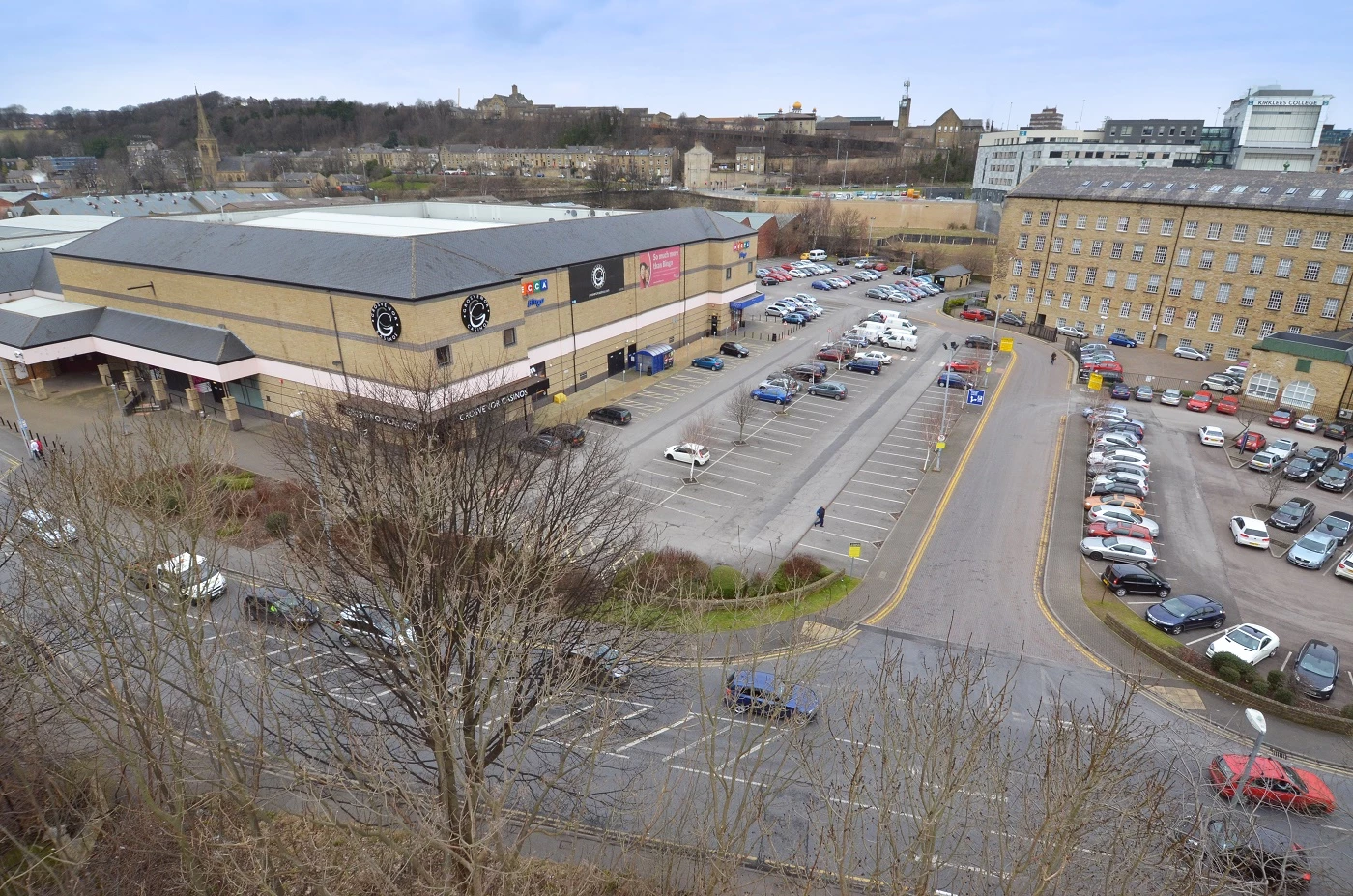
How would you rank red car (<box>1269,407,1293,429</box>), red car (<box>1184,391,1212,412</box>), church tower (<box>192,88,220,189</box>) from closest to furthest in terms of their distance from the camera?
red car (<box>1269,407,1293,429</box>) → red car (<box>1184,391,1212,412</box>) → church tower (<box>192,88,220,189</box>)

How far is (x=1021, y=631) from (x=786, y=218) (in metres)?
78.1

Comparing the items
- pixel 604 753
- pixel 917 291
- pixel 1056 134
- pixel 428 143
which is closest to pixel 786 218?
pixel 917 291

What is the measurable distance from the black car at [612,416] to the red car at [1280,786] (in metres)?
27.6

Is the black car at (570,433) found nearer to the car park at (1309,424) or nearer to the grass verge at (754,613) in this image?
the grass verge at (754,613)

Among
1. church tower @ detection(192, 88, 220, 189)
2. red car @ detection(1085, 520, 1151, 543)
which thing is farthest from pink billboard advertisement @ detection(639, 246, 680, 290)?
church tower @ detection(192, 88, 220, 189)

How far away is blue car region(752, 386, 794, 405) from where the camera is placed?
4094 centimetres

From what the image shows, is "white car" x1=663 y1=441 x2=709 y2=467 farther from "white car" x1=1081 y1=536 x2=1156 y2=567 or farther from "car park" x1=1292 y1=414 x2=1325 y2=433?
"car park" x1=1292 y1=414 x2=1325 y2=433

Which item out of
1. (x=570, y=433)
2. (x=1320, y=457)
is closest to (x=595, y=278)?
(x=570, y=433)

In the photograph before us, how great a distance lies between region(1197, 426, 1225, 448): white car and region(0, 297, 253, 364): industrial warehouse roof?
4944cm

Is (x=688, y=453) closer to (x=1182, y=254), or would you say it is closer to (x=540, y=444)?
(x=540, y=444)

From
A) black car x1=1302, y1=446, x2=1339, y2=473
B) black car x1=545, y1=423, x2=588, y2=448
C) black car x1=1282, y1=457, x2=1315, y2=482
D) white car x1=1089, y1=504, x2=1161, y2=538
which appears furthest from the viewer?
black car x1=1302, y1=446, x2=1339, y2=473

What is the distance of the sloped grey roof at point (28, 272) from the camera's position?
45.2 meters

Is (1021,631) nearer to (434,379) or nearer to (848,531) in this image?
(848,531)

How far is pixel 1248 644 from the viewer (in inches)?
832
